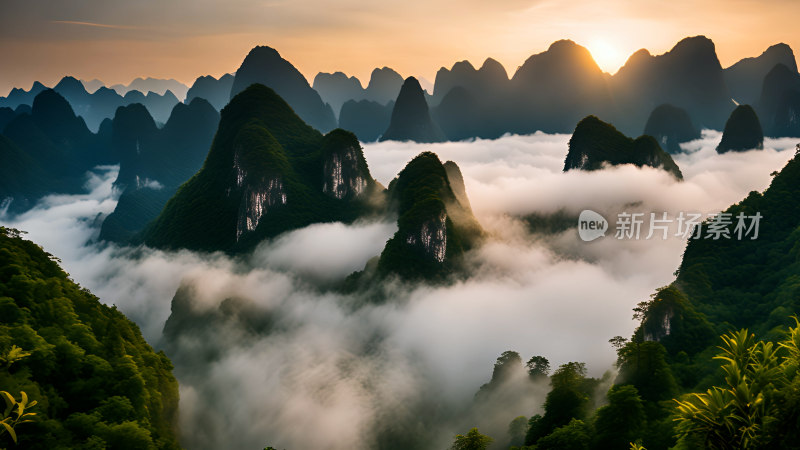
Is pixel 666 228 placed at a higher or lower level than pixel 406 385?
higher

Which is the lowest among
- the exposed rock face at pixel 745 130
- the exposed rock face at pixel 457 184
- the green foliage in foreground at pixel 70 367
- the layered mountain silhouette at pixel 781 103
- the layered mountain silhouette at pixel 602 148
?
the green foliage in foreground at pixel 70 367

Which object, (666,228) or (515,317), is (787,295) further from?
(666,228)

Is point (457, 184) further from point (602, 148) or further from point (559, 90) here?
point (559, 90)

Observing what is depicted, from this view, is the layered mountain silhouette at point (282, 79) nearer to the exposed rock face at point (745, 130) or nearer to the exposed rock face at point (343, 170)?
the exposed rock face at point (343, 170)

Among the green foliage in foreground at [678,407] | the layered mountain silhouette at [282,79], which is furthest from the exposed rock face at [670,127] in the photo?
the green foliage in foreground at [678,407]

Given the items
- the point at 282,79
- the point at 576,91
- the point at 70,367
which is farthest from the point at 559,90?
the point at 70,367

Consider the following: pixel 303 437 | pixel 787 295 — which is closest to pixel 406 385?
pixel 303 437

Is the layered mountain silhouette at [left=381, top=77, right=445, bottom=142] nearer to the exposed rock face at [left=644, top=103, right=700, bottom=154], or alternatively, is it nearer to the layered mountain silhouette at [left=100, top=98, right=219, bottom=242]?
the layered mountain silhouette at [left=100, top=98, right=219, bottom=242]
